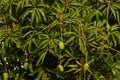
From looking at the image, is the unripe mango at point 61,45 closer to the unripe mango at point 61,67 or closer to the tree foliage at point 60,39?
the tree foliage at point 60,39

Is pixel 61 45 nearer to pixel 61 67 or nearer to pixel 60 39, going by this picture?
pixel 60 39

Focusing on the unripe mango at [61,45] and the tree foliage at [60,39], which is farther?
the tree foliage at [60,39]

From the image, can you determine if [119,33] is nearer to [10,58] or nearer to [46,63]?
[46,63]

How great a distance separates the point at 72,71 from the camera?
11.9 ft

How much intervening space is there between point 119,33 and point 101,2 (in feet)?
1.09

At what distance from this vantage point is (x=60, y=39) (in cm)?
338

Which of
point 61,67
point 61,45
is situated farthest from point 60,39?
point 61,67

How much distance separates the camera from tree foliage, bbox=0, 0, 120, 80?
342 centimetres

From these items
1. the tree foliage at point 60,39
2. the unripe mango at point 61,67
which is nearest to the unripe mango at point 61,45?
the tree foliage at point 60,39

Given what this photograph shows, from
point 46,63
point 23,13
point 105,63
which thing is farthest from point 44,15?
point 105,63

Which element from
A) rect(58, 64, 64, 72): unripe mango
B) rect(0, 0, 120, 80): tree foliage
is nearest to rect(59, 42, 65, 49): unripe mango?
rect(0, 0, 120, 80): tree foliage

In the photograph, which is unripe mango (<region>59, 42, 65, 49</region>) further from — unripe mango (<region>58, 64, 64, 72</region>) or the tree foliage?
unripe mango (<region>58, 64, 64, 72</region>)

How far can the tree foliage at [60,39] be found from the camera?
11.2ft

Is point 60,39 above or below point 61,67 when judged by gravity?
above
